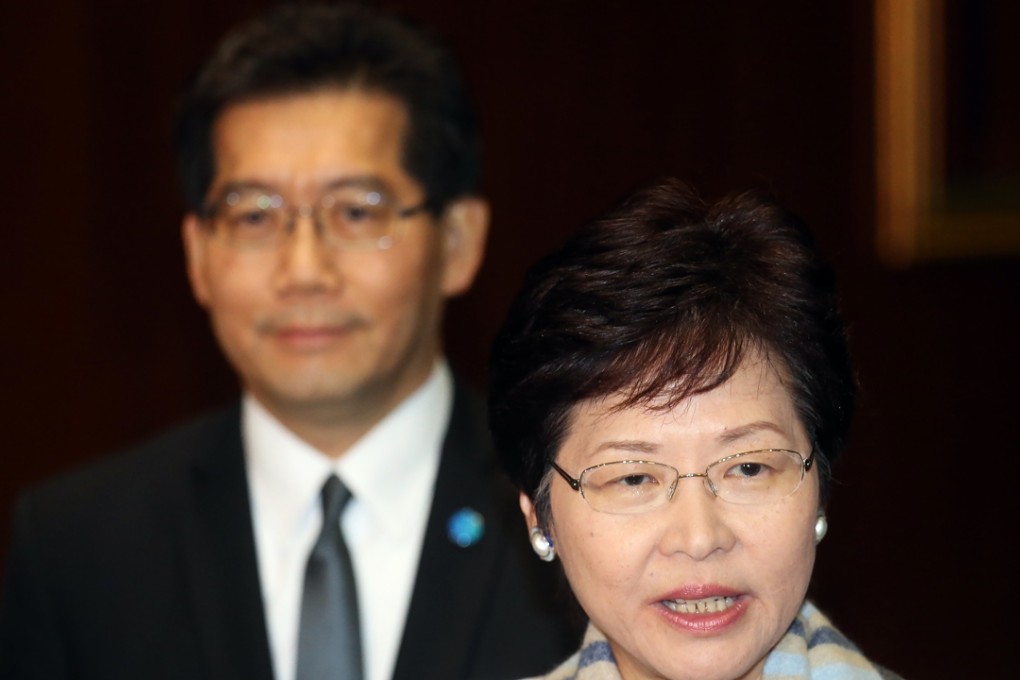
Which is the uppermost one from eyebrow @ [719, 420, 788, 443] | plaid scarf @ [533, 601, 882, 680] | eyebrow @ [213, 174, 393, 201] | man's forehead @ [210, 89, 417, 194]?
man's forehead @ [210, 89, 417, 194]

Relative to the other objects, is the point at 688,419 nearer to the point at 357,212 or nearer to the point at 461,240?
the point at 357,212

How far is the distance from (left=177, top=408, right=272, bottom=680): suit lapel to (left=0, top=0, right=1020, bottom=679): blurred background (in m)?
1.15

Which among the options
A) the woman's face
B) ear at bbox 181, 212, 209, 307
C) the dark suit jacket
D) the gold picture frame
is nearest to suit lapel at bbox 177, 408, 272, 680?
the dark suit jacket

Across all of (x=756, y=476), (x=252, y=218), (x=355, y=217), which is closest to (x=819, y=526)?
(x=756, y=476)

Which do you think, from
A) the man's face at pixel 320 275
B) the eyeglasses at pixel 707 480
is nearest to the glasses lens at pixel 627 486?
the eyeglasses at pixel 707 480

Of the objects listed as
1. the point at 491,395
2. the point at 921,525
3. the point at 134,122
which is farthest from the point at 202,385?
the point at 491,395

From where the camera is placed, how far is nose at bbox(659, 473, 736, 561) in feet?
5.37

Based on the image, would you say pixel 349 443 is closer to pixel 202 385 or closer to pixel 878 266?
pixel 202 385

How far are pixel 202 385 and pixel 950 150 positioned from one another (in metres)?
1.97

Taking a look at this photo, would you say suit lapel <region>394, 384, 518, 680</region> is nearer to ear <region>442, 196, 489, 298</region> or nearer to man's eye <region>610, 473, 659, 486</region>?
ear <region>442, 196, 489, 298</region>

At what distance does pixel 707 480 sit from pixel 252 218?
3.96 ft

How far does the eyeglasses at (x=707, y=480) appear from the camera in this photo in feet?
5.47

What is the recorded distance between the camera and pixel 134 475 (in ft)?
8.96

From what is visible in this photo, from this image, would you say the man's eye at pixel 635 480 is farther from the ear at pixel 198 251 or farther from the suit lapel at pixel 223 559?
the ear at pixel 198 251
